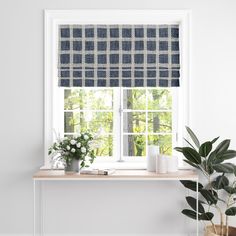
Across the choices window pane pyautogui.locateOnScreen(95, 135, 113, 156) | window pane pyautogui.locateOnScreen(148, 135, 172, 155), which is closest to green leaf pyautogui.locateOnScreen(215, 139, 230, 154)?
window pane pyautogui.locateOnScreen(148, 135, 172, 155)

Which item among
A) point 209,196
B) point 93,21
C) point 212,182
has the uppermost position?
point 93,21

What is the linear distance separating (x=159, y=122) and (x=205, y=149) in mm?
714

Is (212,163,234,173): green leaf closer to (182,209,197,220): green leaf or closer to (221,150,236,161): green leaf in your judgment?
(221,150,236,161): green leaf

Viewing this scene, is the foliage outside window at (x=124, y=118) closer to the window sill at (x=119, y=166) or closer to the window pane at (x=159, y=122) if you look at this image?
the window pane at (x=159, y=122)

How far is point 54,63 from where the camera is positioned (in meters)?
3.68

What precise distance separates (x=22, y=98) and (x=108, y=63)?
3.05ft

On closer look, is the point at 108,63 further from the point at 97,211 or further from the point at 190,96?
the point at 97,211

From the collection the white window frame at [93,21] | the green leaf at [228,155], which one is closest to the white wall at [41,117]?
the white window frame at [93,21]

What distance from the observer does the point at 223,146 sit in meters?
3.35

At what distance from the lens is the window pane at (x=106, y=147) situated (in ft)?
12.7

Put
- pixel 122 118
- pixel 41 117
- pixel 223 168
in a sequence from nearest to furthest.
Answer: pixel 223 168, pixel 41 117, pixel 122 118

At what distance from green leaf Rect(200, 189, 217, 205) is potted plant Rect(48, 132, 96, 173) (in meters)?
1.09

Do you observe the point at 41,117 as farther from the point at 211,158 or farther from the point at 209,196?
the point at 209,196

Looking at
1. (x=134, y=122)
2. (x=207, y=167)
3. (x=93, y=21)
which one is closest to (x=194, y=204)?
(x=207, y=167)
